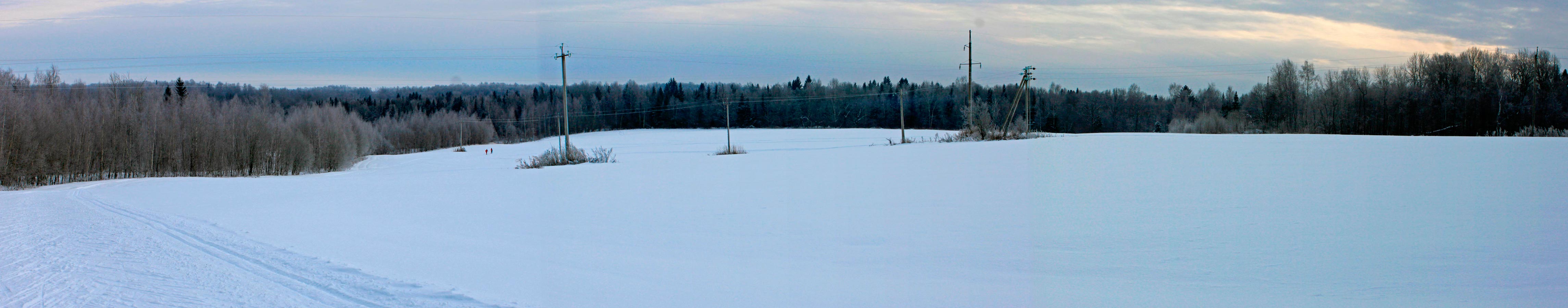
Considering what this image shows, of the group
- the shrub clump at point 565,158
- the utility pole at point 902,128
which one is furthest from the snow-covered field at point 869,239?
the utility pole at point 902,128

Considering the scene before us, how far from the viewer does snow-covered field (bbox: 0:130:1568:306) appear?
4.78m

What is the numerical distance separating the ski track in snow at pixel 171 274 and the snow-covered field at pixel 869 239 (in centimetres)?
3

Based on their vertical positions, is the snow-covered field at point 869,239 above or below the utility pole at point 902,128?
below

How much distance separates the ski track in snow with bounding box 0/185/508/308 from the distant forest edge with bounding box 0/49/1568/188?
17.3 metres

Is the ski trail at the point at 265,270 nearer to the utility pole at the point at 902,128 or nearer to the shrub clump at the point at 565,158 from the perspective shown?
the shrub clump at the point at 565,158

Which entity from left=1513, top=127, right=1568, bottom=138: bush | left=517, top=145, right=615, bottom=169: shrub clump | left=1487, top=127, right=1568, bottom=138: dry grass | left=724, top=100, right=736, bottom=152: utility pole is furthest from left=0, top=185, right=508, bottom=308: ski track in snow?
left=1513, top=127, right=1568, bottom=138: bush

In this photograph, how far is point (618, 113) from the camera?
91.3 m

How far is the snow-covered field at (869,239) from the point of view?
4777mm

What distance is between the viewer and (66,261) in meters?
5.87

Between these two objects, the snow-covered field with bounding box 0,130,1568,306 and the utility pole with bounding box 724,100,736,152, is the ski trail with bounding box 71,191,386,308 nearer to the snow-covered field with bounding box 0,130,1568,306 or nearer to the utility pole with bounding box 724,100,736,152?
the snow-covered field with bounding box 0,130,1568,306

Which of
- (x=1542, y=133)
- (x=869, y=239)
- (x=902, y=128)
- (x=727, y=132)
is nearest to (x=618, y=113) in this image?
(x=727, y=132)

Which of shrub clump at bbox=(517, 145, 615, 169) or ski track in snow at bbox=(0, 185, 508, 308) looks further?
shrub clump at bbox=(517, 145, 615, 169)

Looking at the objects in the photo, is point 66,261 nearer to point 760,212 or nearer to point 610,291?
point 610,291

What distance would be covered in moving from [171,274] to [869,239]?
5.59m
